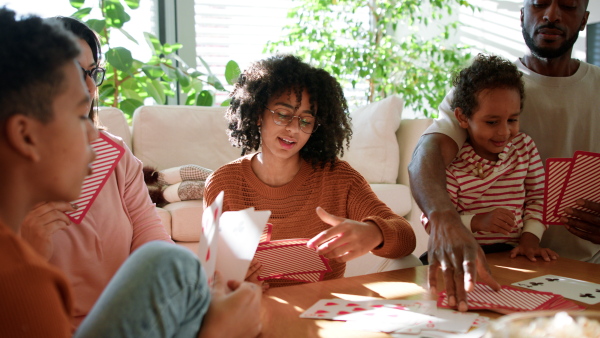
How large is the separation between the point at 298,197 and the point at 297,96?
12.7 inches

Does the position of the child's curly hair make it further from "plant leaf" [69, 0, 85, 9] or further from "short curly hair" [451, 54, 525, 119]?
"plant leaf" [69, 0, 85, 9]

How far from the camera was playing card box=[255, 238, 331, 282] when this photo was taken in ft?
4.34

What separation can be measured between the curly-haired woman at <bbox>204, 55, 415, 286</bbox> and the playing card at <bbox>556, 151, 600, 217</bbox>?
0.48 m

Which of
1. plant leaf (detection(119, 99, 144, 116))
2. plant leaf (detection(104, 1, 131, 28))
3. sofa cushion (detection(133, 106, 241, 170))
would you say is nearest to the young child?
sofa cushion (detection(133, 106, 241, 170))

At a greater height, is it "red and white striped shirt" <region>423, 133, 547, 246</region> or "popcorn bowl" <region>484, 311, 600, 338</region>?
"popcorn bowl" <region>484, 311, 600, 338</region>

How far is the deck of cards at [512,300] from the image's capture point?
999 mm

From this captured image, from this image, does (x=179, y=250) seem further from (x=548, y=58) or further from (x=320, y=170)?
(x=548, y=58)

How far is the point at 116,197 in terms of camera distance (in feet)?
4.54

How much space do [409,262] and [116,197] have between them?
766 millimetres

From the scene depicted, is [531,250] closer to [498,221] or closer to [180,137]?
[498,221]

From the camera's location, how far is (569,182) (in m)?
1.47

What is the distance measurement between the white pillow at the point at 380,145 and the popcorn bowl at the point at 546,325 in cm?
288

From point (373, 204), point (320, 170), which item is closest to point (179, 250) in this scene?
point (373, 204)

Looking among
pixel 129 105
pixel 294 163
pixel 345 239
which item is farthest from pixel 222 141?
pixel 345 239
